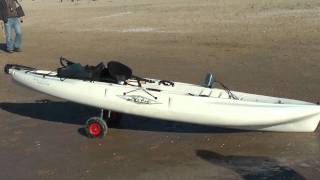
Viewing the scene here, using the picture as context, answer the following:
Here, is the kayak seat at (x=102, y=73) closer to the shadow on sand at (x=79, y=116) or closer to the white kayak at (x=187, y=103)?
the white kayak at (x=187, y=103)

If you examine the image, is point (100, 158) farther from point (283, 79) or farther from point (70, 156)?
point (283, 79)

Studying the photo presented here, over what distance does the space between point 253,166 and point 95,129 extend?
97.1 inches

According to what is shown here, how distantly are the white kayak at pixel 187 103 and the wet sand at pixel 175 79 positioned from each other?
35cm

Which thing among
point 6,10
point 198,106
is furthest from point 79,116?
point 6,10

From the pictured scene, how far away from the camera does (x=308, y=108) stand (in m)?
7.99

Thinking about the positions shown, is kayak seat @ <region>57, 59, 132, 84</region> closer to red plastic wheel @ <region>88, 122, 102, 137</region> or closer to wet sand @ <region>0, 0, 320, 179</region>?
red plastic wheel @ <region>88, 122, 102, 137</region>

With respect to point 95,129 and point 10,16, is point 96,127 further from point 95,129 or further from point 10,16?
point 10,16

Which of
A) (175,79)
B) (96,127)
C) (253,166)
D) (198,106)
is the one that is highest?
(198,106)

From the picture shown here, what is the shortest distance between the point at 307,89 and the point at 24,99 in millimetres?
5183

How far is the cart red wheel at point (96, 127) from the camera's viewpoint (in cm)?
872

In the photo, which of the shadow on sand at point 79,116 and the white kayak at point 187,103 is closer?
the white kayak at point 187,103

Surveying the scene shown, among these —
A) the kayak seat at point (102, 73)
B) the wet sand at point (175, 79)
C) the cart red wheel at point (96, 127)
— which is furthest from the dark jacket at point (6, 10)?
the cart red wheel at point (96, 127)

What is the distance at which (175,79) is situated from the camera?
13.0 metres

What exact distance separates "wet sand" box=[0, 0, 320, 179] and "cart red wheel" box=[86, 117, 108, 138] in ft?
0.38
